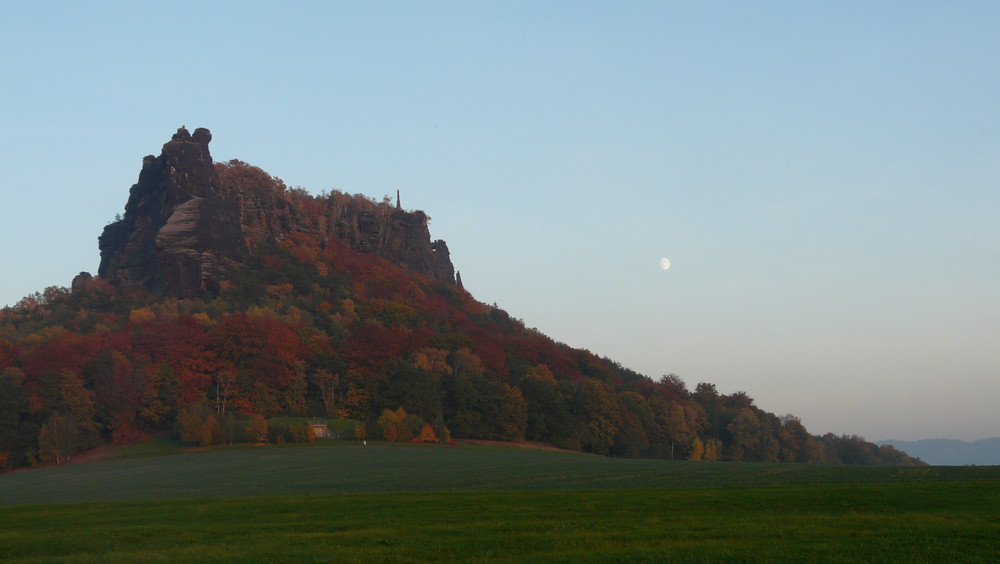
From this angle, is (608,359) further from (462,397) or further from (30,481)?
(30,481)

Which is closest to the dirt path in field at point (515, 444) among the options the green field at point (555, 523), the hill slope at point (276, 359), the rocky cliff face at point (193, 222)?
the hill slope at point (276, 359)

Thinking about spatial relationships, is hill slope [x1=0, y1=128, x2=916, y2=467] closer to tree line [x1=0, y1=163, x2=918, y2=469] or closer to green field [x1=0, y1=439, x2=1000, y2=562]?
tree line [x1=0, y1=163, x2=918, y2=469]

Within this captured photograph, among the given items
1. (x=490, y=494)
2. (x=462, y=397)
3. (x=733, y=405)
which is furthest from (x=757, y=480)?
(x=733, y=405)

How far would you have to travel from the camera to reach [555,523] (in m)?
24.5

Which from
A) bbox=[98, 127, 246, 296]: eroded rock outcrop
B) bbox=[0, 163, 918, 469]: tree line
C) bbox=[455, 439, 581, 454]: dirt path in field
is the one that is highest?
bbox=[98, 127, 246, 296]: eroded rock outcrop

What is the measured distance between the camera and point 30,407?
96375mm

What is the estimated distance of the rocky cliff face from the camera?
142 meters

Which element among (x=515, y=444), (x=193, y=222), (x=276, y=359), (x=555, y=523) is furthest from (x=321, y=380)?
(x=555, y=523)

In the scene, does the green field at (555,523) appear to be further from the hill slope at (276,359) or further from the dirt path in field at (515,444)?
the dirt path in field at (515,444)

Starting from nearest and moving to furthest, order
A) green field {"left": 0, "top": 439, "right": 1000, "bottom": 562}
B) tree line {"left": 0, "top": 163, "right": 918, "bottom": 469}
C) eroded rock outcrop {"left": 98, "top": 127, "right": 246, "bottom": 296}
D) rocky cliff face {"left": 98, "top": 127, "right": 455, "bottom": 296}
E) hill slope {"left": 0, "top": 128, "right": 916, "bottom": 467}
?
green field {"left": 0, "top": 439, "right": 1000, "bottom": 562} < tree line {"left": 0, "top": 163, "right": 918, "bottom": 469} < hill slope {"left": 0, "top": 128, "right": 916, "bottom": 467} < eroded rock outcrop {"left": 98, "top": 127, "right": 246, "bottom": 296} < rocky cliff face {"left": 98, "top": 127, "right": 455, "bottom": 296}

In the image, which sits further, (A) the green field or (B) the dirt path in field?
(B) the dirt path in field

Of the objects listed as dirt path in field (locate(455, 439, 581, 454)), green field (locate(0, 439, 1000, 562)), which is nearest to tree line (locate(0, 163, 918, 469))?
dirt path in field (locate(455, 439, 581, 454))

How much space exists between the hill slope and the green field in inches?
2314

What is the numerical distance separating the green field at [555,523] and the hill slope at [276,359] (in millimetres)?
58772
